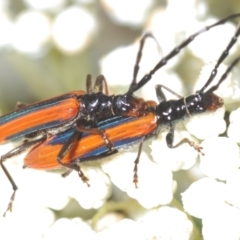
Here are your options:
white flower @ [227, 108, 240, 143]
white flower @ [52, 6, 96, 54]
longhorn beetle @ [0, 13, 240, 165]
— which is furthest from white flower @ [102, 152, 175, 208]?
white flower @ [52, 6, 96, 54]

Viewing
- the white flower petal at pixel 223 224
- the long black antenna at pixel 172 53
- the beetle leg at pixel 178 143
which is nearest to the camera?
the white flower petal at pixel 223 224

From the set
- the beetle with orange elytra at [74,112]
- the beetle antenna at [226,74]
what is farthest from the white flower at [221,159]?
the beetle with orange elytra at [74,112]

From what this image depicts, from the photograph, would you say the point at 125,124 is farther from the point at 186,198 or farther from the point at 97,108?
the point at 186,198

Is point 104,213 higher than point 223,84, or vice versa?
point 223,84

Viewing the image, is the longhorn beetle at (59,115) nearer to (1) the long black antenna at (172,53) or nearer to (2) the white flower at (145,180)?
(1) the long black antenna at (172,53)

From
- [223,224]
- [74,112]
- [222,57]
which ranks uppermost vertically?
[222,57]

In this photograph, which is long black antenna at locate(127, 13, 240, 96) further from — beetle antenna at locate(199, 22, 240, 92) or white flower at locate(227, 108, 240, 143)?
white flower at locate(227, 108, 240, 143)

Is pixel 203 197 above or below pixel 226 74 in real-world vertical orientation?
below

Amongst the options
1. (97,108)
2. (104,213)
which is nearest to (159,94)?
(97,108)

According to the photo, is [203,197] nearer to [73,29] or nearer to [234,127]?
[234,127]

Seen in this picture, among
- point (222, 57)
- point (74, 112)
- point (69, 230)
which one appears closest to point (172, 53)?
point (222, 57)

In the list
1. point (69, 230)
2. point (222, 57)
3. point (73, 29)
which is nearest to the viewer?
point (69, 230)
